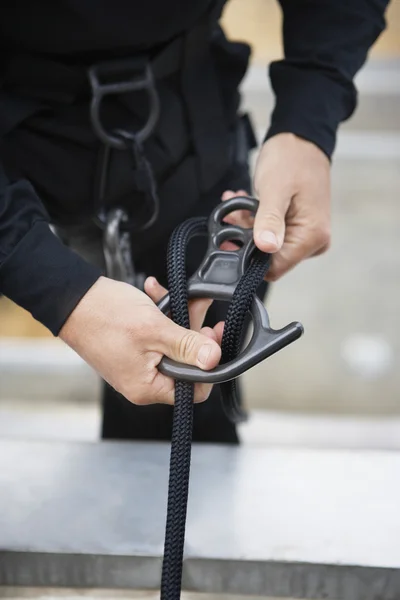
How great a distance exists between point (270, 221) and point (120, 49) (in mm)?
262

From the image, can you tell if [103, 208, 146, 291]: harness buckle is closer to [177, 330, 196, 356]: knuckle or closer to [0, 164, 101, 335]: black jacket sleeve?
[0, 164, 101, 335]: black jacket sleeve

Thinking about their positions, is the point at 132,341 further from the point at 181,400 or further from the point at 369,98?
the point at 369,98

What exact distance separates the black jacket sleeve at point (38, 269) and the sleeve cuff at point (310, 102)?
256mm

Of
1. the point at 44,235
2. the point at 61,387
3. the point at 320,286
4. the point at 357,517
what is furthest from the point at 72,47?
the point at 320,286

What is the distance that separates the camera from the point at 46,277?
567 millimetres

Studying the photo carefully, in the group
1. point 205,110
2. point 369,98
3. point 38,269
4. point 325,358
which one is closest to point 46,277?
point 38,269

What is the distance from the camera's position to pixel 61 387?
6.10 ft

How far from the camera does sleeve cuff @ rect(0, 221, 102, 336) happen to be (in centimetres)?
56

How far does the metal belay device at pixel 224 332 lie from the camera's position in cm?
49

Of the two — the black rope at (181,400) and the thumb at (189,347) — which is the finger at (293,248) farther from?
the thumb at (189,347)

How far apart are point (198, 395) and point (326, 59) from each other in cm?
38

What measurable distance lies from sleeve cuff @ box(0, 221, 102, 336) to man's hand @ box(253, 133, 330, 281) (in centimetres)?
16

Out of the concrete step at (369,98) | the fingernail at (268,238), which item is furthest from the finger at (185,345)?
Answer: the concrete step at (369,98)

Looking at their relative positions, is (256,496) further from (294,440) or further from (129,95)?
(294,440)
